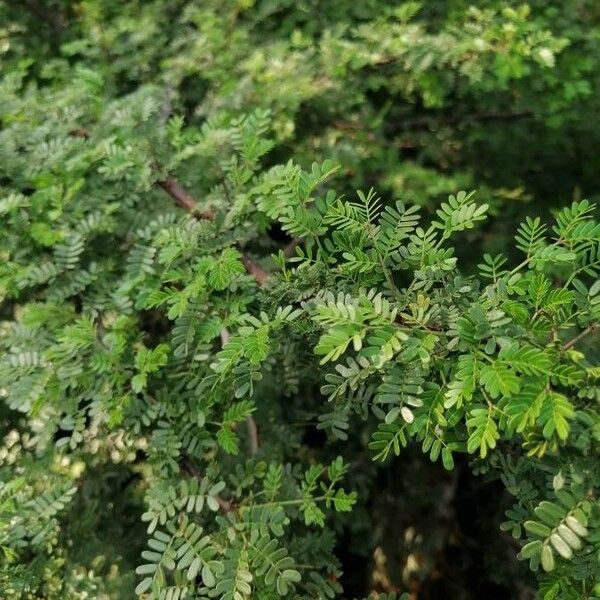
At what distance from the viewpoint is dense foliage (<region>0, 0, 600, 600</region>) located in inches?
39.9

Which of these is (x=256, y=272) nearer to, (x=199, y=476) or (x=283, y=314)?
(x=283, y=314)

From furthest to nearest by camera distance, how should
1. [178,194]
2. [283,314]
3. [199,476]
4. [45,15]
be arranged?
[45,15]
[178,194]
[199,476]
[283,314]

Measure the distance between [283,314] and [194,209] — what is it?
55 cm

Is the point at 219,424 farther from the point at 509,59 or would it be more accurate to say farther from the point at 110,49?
the point at 110,49

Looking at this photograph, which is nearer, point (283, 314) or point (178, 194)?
point (283, 314)

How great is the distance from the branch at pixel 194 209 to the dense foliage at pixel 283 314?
2 cm

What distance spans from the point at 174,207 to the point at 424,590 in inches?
81.9

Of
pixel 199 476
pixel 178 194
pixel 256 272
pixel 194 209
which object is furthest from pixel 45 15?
pixel 199 476

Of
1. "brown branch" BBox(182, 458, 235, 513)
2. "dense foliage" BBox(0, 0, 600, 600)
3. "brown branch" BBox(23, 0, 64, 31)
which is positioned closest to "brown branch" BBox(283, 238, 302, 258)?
"dense foliage" BBox(0, 0, 600, 600)

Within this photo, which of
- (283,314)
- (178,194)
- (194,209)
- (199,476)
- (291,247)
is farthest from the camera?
(291,247)

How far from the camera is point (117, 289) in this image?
61.9 inches

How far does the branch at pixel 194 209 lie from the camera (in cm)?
143

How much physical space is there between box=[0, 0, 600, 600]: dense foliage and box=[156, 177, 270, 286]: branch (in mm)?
15

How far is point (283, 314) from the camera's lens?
1.16m
